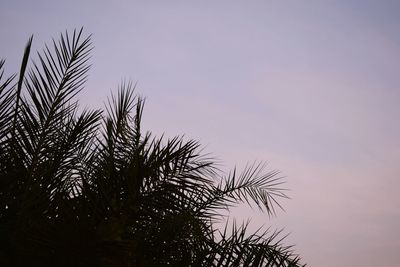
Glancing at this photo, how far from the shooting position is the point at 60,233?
5.79 ft

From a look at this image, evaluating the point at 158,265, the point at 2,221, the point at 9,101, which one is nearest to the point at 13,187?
the point at 2,221

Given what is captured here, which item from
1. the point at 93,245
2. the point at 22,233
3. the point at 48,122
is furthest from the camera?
the point at 48,122

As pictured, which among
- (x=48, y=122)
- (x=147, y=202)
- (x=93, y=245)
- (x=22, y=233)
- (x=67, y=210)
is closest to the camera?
(x=93, y=245)

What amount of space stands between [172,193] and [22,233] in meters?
0.84

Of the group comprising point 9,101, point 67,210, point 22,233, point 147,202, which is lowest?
point 22,233

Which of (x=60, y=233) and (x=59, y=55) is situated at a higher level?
(x=59, y=55)

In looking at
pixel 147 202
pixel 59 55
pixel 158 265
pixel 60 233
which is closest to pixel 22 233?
pixel 60 233

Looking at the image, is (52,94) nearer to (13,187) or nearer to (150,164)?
(13,187)

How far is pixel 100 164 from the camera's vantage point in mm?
2645

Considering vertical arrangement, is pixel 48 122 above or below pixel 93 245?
above

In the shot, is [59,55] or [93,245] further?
[59,55]

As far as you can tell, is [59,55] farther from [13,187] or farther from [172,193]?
[172,193]

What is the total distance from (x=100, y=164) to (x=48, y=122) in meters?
0.40

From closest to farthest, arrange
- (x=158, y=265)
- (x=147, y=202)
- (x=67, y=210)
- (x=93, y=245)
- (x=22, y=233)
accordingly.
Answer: (x=93, y=245), (x=67, y=210), (x=22, y=233), (x=147, y=202), (x=158, y=265)
